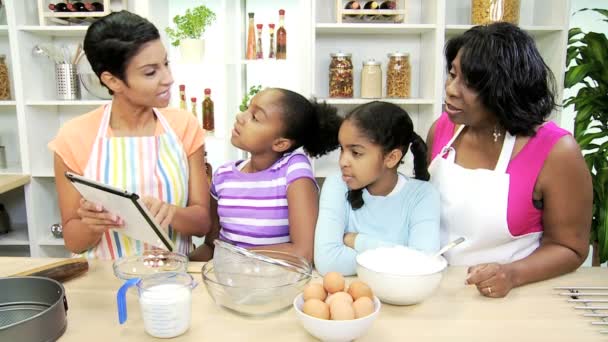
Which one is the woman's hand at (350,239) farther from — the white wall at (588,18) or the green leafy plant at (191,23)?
the white wall at (588,18)

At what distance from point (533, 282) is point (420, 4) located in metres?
1.95

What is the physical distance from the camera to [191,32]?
98.0 inches

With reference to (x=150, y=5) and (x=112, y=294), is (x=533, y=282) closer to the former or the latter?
(x=112, y=294)

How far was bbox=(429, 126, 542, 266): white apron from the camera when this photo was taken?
1.25 meters

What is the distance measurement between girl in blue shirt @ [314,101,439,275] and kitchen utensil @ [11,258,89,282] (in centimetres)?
55

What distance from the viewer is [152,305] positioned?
2.78 feet

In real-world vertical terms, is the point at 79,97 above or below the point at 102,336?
above

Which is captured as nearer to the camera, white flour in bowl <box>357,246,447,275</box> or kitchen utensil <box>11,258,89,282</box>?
white flour in bowl <box>357,246,447,275</box>

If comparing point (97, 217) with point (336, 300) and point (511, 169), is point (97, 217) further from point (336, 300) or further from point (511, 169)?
point (511, 169)

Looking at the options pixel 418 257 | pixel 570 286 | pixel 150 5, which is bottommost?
pixel 570 286

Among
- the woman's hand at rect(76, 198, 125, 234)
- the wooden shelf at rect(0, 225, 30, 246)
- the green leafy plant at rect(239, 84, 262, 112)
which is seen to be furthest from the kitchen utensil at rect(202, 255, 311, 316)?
the wooden shelf at rect(0, 225, 30, 246)

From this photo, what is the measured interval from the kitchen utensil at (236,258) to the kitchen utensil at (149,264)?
18cm

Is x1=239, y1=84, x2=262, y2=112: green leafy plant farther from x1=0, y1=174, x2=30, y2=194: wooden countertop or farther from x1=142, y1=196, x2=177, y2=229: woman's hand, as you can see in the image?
x1=142, y1=196, x2=177, y2=229: woman's hand

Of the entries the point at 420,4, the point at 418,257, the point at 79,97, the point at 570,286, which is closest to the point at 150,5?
the point at 79,97
